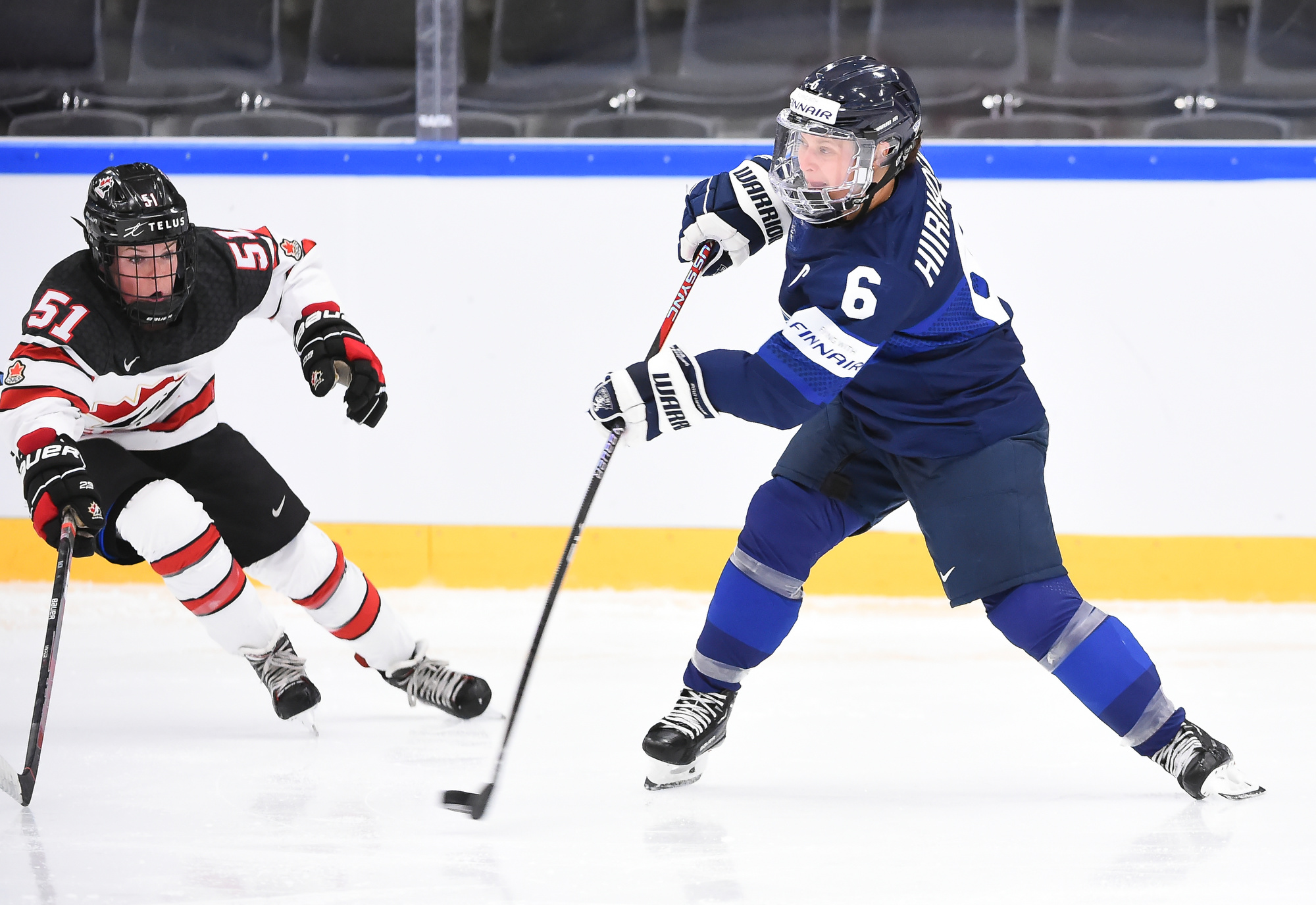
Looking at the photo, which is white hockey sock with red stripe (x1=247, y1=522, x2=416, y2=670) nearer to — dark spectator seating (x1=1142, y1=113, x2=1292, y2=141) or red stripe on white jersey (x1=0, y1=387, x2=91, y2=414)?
red stripe on white jersey (x1=0, y1=387, x2=91, y2=414)

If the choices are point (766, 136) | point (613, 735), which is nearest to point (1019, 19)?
point (766, 136)

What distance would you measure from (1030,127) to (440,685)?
7.23ft

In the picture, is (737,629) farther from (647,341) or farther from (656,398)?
(647,341)

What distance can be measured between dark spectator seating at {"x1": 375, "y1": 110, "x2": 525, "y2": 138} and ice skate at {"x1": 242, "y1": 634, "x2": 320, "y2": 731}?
5.53 feet

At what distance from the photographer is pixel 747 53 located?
12.2ft

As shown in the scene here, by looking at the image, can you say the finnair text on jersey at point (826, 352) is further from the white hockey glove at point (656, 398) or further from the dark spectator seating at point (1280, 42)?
the dark spectator seating at point (1280, 42)

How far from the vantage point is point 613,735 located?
2328 millimetres

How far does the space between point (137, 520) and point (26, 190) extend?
1807 millimetres

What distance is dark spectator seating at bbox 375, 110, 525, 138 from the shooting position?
Answer: 11.5ft

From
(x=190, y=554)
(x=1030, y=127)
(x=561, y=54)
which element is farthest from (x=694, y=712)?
(x=561, y=54)

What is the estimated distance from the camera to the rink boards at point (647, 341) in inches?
128

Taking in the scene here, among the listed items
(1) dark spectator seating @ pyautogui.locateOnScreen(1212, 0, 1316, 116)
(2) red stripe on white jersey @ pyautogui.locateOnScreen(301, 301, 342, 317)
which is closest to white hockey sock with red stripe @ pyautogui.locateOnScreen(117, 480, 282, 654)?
(2) red stripe on white jersey @ pyautogui.locateOnScreen(301, 301, 342, 317)

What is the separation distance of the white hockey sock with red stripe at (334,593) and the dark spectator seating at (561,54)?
167 centimetres

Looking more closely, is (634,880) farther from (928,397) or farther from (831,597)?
(831,597)
